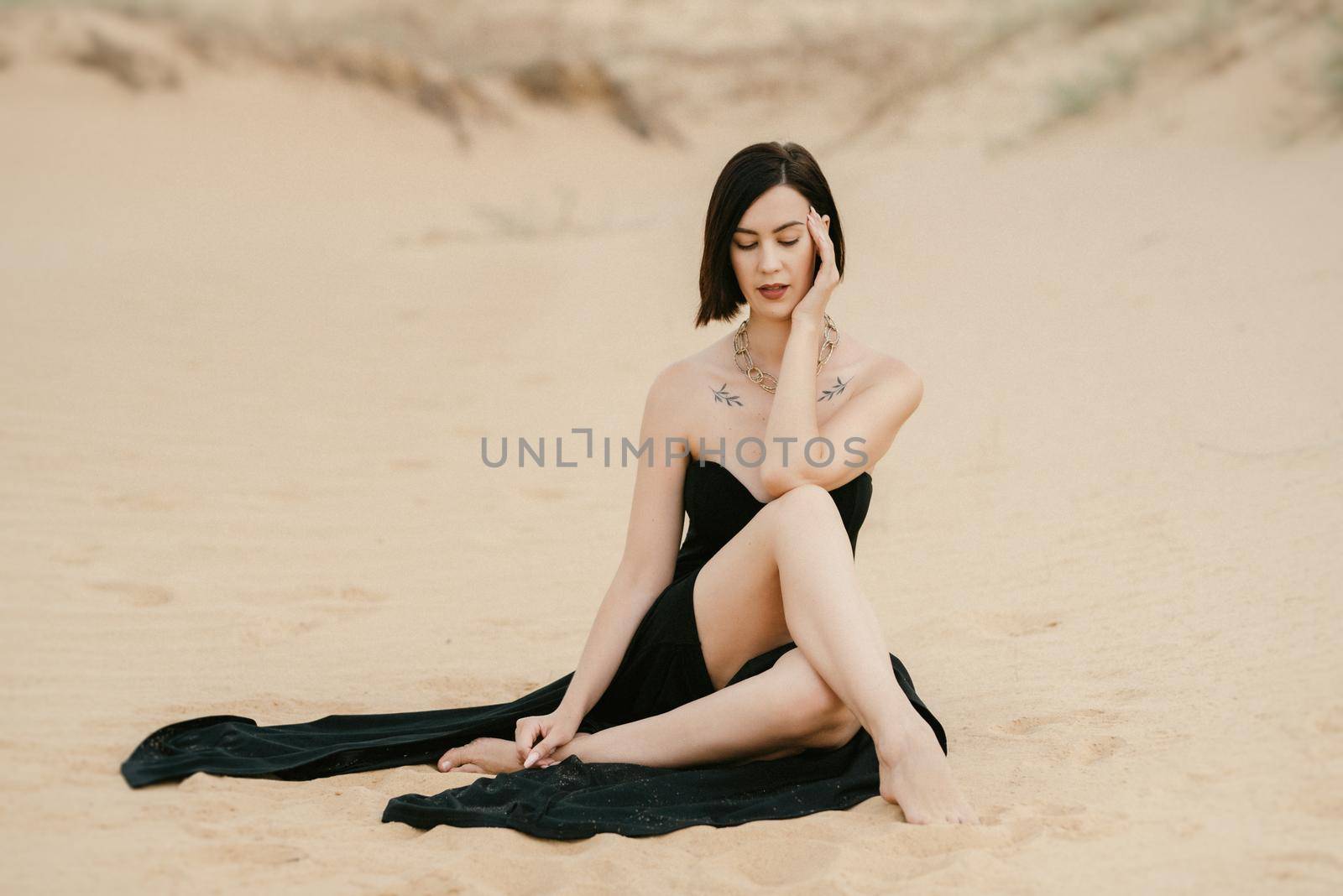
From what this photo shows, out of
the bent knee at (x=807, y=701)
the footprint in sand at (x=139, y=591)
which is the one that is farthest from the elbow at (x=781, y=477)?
the footprint in sand at (x=139, y=591)

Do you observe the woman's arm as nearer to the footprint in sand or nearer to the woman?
the woman

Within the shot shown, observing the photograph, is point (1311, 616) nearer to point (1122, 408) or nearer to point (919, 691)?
point (919, 691)

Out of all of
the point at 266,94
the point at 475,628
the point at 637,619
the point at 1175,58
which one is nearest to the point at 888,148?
the point at 1175,58

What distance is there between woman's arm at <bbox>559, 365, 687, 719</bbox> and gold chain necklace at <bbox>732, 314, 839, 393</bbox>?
0.17 m

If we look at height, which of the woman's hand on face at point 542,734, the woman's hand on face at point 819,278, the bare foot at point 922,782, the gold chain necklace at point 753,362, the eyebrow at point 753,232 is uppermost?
the eyebrow at point 753,232

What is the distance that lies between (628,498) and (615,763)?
3675 millimetres

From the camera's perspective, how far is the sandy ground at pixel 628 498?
2.69 metres

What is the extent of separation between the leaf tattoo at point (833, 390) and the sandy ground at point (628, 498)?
0.93 m

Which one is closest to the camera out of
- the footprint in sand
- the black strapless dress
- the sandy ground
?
the sandy ground

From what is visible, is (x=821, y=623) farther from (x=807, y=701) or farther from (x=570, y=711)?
(x=570, y=711)

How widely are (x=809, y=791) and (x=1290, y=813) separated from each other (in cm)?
95

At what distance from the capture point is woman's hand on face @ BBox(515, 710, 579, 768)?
3221 mm

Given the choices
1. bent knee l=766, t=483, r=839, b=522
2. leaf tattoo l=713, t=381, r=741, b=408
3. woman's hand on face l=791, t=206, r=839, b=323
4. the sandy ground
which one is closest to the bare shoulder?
woman's hand on face l=791, t=206, r=839, b=323

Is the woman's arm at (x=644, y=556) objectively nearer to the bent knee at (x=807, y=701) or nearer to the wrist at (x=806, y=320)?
the wrist at (x=806, y=320)
